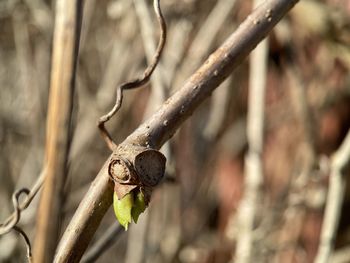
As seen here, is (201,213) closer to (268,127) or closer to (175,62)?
(268,127)

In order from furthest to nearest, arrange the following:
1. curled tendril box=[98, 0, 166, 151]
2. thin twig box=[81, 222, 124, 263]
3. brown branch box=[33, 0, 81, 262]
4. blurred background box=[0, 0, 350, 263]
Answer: blurred background box=[0, 0, 350, 263] < thin twig box=[81, 222, 124, 263] < curled tendril box=[98, 0, 166, 151] < brown branch box=[33, 0, 81, 262]

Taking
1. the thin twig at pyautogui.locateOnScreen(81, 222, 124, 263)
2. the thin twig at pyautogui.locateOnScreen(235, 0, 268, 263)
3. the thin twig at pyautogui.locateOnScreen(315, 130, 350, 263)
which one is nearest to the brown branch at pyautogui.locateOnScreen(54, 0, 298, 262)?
the thin twig at pyautogui.locateOnScreen(81, 222, 124, 263)

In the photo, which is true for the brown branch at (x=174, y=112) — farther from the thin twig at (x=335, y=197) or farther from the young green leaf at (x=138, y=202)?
the thin twig at (x=335, y=197)

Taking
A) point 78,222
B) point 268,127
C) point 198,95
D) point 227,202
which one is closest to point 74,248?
point 78,222

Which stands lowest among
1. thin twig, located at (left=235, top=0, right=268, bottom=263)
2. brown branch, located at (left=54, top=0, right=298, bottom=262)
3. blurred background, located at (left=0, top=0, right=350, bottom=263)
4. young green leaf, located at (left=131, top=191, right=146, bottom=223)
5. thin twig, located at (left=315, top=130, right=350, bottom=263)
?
young green leaf, located at (left=131, top=191, right=146, bottom=223)

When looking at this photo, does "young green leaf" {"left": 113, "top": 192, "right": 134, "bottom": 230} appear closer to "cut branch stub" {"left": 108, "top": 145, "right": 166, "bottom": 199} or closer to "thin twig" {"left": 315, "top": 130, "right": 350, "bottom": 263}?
"cut branch stub" {"left": 108, "top": 145, "right": 166, "bottom": 199}

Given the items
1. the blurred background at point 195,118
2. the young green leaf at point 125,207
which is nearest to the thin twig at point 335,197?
the blurred background at point 195,118
